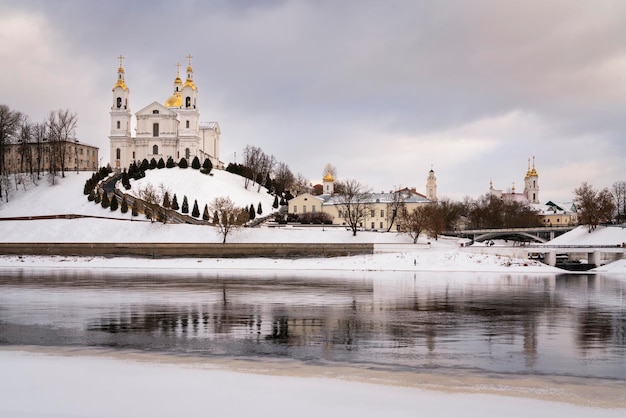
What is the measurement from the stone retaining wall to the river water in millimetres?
22764

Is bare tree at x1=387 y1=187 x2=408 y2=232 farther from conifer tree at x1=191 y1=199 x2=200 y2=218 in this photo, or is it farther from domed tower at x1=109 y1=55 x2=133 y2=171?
domed tower at x1=109 y1=55 x2=133 y2=171

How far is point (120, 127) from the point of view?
4380 inches

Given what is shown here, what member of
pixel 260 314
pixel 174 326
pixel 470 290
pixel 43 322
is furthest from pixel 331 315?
pixel 470 290

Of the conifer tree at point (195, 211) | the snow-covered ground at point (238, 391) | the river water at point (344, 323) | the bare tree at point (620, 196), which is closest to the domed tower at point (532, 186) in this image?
the bare tree at point (620, 196)

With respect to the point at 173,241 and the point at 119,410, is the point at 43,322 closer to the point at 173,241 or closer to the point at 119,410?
the point at 119,410

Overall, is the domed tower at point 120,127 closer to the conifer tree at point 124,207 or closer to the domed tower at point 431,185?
the conifer tree at point 124,207

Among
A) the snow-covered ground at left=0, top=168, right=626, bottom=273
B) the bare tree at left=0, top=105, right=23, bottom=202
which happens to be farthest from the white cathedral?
the bare tree at left=0, top=105, right=23, bottom=202

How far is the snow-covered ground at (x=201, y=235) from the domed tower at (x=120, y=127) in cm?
1120

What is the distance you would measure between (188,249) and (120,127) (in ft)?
188

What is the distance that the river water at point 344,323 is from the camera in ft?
50.4

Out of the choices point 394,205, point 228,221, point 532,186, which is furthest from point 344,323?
point 532,186

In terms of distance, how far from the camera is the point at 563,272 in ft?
184

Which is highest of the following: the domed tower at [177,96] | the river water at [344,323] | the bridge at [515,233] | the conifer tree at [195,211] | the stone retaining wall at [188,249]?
the domed tower at [177,96]

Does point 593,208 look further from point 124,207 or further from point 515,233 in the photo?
point 124,207
